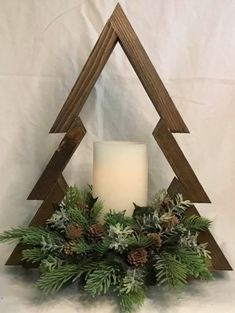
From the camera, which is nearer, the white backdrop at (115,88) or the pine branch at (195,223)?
the pine branch at (195,223)

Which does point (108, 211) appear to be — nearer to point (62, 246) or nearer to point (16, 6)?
point (62, 246)

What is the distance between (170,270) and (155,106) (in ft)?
0.75

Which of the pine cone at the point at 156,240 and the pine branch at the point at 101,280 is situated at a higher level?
the pine cone at the point at 156,240

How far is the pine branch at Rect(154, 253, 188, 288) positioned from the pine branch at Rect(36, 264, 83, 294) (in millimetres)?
98

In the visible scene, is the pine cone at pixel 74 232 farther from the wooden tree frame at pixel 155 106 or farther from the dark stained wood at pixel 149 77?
the dark stained wood at pixel 149 77

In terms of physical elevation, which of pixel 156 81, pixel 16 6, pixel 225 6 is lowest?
pixel 156 81

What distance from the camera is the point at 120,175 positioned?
0.65 metres

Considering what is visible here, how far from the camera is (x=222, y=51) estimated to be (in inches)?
31.4

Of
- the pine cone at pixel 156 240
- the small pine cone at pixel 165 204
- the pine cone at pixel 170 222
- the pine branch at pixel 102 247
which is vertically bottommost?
the pine branch at pixel 102 247

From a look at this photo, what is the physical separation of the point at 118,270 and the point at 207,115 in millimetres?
330

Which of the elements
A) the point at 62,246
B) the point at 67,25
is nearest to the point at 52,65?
the point at 67,25

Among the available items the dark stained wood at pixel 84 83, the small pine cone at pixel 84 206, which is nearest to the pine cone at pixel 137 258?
the small pine cone at pixel 84 206

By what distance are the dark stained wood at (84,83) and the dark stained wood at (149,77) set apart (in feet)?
0.05

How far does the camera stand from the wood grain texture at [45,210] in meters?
0.69
